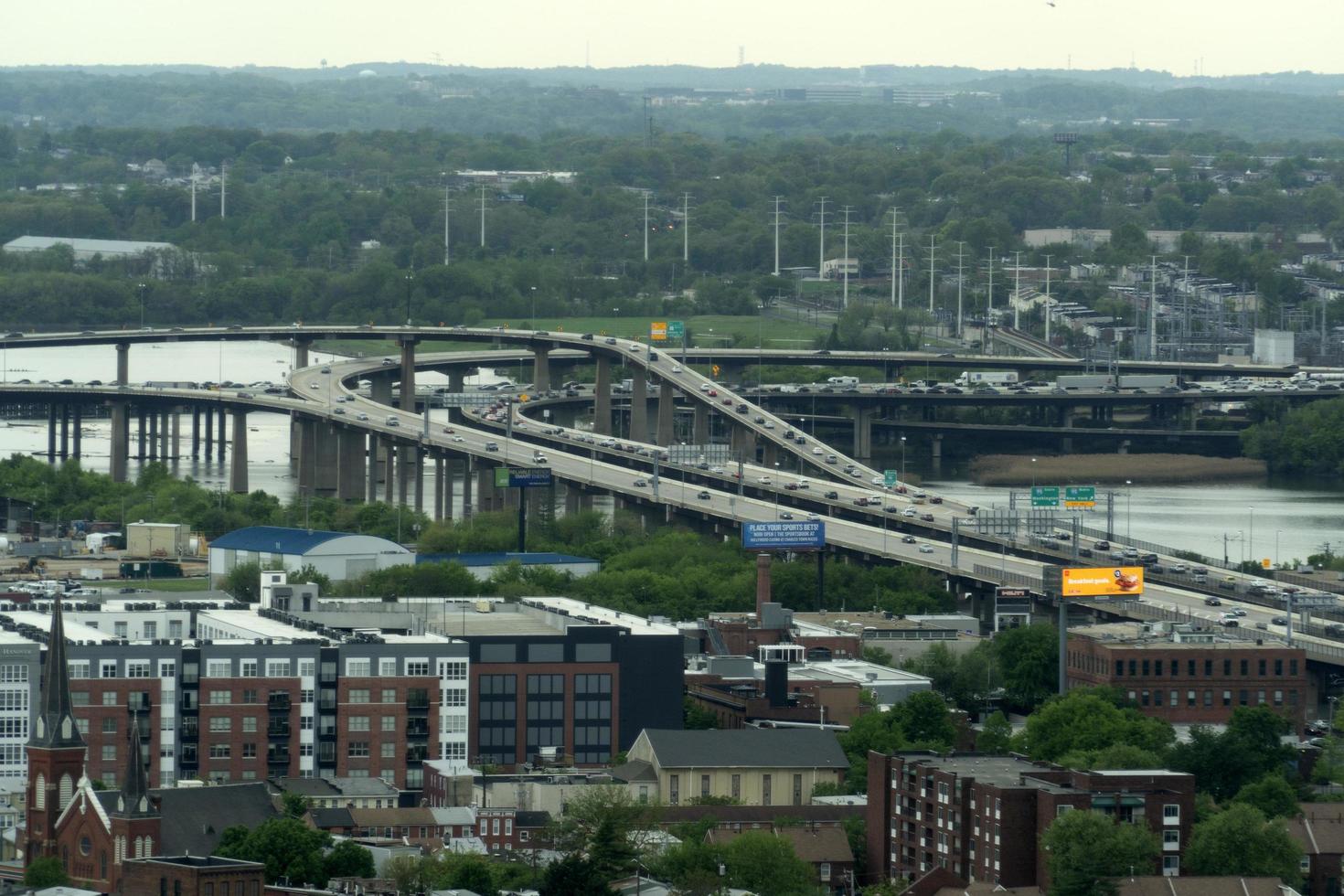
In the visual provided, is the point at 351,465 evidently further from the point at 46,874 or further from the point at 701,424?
the point at 46,874

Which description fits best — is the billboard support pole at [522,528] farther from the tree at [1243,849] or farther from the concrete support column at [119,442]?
the tree at [1243,849]

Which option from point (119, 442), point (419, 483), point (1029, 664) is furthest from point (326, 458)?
point (1029, 664)

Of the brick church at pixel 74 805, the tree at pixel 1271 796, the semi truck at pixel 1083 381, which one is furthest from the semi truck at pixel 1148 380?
the brick church at pixel 74 805

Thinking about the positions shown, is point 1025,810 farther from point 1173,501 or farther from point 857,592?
point 1173,501

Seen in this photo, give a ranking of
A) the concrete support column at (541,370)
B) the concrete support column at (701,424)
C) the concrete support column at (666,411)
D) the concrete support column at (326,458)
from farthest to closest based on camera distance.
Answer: the concrete support column at (541,370)
the concrete support column at (666,411)
the concrete support column at (701,424)
the concrete support column at (326,458)

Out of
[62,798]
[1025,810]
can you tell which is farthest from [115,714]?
[1025,810]

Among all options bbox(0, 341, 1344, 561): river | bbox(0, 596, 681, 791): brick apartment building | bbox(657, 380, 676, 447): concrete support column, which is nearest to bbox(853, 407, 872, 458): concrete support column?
bbox(0, 341, 1344, 561): river
